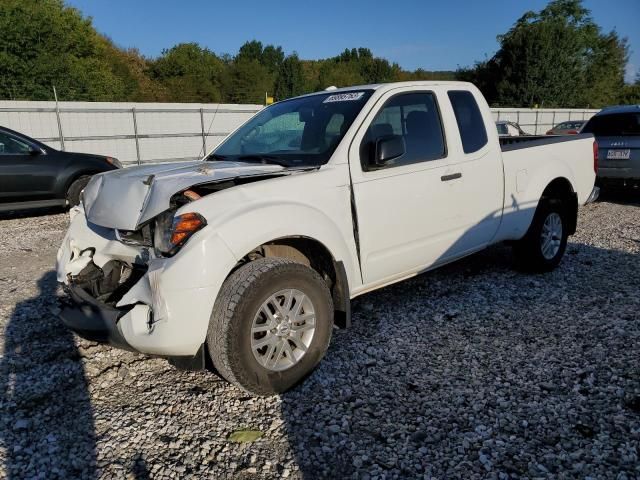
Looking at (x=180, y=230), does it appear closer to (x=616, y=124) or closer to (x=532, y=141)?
(x=532, y=141)

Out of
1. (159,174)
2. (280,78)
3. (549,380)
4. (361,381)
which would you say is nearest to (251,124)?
(159,174)

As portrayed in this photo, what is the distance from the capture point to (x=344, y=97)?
3941 mm

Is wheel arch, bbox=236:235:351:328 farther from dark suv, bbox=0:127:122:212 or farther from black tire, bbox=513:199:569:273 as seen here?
dark suv, bbox=0:127:122:212

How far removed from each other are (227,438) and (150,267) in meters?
1.00

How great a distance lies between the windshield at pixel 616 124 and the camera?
8.82m

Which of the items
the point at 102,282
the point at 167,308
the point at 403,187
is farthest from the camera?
the point at 403,187

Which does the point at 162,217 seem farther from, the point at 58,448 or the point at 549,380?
the point at 549,380

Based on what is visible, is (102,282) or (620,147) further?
(620,147)

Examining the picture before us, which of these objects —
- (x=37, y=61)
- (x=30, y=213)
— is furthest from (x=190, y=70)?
(x=30, y=213)

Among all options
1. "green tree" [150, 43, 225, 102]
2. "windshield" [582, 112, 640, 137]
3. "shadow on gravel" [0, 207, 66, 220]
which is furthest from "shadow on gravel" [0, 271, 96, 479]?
"green tree" [150, 43, 225, 102]

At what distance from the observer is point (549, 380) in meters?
3.13

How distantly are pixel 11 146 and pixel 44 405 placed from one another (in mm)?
7428

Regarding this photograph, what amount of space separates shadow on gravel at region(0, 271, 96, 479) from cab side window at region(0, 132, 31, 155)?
5708 millimetres

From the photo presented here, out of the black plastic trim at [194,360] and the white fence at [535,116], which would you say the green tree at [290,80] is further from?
the black plastic trim at [194,360]
